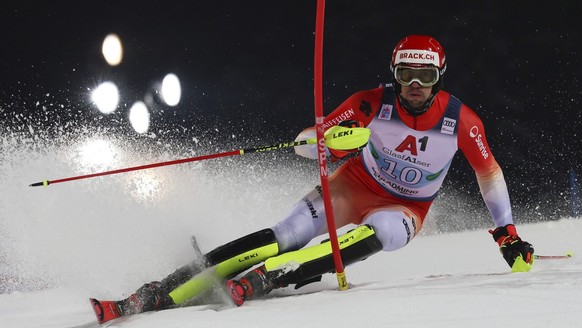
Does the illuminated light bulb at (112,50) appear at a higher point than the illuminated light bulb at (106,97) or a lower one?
higher

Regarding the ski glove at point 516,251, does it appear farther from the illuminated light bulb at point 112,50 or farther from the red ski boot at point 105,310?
the illuminated light bulb at point 112,50

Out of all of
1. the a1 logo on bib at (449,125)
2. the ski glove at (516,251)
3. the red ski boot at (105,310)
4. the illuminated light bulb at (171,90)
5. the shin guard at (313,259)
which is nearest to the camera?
the red ski boot at (105,310)

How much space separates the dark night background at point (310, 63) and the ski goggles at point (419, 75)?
4.08 m

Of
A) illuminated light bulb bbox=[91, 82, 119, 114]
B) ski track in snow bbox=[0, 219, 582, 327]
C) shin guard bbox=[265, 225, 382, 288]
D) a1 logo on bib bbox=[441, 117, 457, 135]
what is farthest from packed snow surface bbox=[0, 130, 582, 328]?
a1 logo on bib bbox=[441, 117, 457, 135]

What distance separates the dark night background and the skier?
12.2ft

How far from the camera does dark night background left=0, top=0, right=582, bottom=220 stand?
7598 millimetres

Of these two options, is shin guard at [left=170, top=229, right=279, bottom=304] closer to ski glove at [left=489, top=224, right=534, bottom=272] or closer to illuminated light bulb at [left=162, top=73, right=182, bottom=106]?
ski glove at [left=489, top=224, right=534, bottom=272]

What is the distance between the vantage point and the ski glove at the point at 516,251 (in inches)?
144

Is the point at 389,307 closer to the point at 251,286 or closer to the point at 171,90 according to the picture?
the point at 251,286

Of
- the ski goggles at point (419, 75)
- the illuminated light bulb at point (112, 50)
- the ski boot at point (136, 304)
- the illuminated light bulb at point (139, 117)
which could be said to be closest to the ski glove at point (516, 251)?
the ski goggles at point (419, 75)

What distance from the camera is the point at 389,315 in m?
2.48

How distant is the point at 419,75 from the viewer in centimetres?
372

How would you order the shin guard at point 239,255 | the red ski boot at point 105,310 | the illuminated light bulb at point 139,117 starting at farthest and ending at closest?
the illuminated light bulb at point 139,117
the shin guard at point 239,255
the red ski boot at point 105,310

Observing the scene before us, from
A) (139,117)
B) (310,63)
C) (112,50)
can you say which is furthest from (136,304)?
(310,63)
